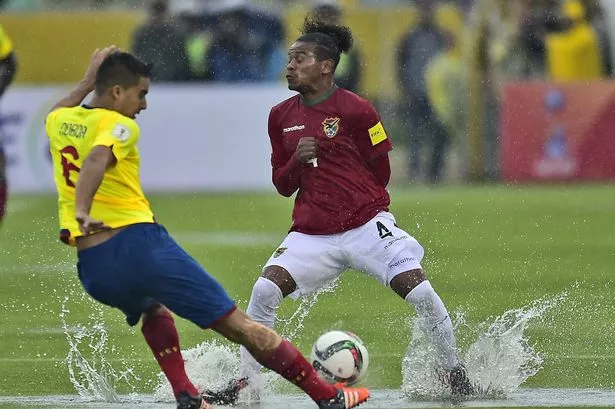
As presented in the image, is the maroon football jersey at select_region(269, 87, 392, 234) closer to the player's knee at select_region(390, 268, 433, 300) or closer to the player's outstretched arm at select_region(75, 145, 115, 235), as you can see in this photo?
the player's knee at select_region(390, 268, 433, 300)

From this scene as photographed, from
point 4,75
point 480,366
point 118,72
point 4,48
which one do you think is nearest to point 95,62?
point 118,72

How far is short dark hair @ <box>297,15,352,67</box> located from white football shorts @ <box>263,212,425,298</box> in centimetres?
100

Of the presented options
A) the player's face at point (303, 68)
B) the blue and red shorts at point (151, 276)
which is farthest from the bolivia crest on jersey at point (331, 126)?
the blue and red shorts at point (151, 276)

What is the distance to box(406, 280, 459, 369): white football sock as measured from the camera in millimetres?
8797

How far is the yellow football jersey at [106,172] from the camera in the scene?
7.63m

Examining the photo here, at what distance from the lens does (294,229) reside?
9188 mm

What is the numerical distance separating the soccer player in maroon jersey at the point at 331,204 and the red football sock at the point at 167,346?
714 millimetres

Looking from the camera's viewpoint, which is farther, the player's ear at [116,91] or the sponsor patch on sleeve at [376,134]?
the sponsor patch on sleeve at [376,134]

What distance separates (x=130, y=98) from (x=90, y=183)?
1.98 feet

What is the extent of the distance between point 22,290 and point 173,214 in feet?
21.3

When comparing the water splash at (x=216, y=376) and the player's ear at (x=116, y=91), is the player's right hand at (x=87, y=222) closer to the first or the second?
the player's ear at (x=116, y=91)

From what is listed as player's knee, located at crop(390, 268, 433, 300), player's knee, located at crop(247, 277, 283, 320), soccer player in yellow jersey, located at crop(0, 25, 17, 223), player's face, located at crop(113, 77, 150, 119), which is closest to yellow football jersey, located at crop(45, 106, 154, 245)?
player's face, located at crop(113, 77, 150, 119)

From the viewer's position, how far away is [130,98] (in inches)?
307

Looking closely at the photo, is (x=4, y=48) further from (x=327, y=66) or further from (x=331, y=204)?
(x=331, y=204)
